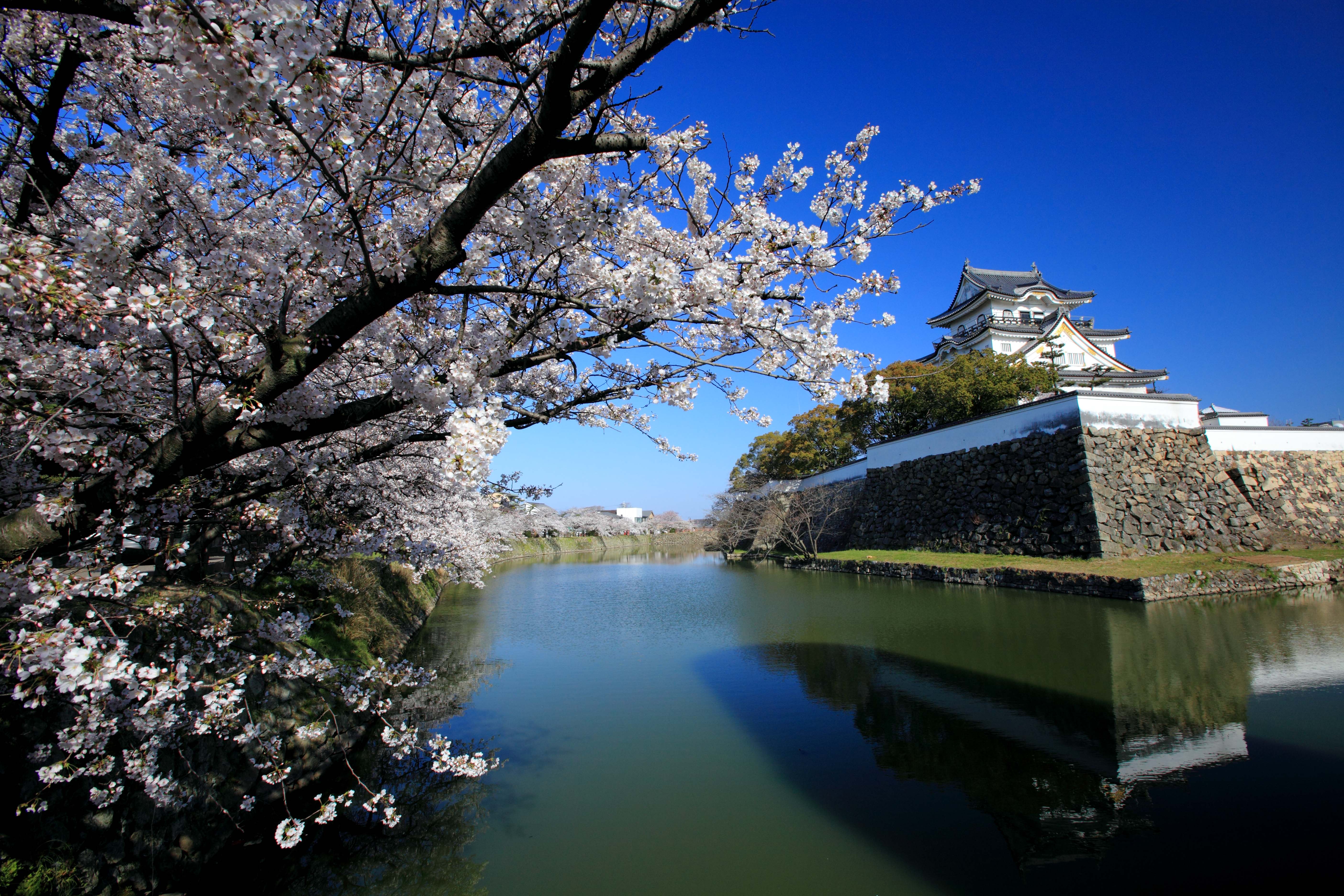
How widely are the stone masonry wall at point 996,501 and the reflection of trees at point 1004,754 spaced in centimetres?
762

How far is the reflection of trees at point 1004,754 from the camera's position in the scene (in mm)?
3336

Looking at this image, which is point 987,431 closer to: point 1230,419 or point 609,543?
point 1230,419

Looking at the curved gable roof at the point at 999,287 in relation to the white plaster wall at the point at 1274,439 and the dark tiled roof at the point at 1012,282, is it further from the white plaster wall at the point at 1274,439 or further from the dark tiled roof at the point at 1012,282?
the white plaster wall at the point at 1274,439

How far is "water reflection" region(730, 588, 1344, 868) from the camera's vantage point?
3.66m

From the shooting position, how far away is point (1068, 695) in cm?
525

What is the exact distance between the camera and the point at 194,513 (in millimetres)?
2850

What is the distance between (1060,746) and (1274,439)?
1391 centimetres

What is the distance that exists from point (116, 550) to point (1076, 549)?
14.0 meters

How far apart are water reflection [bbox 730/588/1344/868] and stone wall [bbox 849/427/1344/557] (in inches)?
108

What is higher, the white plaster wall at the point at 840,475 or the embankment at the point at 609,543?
the white plaster wall at the point at 840,475

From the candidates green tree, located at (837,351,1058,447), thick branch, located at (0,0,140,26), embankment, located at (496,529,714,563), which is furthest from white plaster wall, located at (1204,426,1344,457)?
embankment, located at (496,529,714,563)

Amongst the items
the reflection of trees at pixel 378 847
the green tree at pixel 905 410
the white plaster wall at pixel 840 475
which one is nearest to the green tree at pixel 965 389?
the green tree at pixel 905 410

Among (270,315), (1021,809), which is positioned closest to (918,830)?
(1021,809)

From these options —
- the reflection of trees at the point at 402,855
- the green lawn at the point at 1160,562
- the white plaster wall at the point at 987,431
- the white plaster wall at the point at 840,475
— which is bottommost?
the reflection of trees at the point at 402,855
